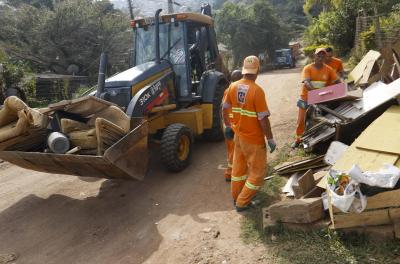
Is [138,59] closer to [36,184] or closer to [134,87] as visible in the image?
[134,87]

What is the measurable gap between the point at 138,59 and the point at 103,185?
8.06 ft

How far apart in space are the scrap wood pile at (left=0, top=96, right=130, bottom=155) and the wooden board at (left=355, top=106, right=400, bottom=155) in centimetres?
292

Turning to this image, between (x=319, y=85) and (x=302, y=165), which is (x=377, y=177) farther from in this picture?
(x=319, y=85)

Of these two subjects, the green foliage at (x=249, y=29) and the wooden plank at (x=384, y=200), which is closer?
the wooden plank at (x=384, y=200)

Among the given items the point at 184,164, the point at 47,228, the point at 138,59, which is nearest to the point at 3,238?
the point at 47,228

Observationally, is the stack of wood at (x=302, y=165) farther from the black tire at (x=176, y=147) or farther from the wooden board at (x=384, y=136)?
the black tire at (x=176, y=147)

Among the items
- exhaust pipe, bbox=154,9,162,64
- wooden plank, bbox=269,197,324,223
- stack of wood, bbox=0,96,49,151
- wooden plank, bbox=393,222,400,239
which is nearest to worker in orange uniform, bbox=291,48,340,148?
exhaust pipe, bbox=154,9,162,64

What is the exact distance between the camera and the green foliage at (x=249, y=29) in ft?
111

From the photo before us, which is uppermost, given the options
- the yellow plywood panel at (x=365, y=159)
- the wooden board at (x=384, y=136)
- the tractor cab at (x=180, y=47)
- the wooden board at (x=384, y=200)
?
the tractor cab at (x=180, y=47)

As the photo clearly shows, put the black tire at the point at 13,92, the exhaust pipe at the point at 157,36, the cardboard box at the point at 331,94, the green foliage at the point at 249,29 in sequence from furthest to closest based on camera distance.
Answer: the green foliage at the point at 249,29
the black tire at the point at 13,92
the exhaust pipe at the point at 157,36
the cardboard box at the point at 331,94

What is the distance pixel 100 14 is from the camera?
74.9 ft

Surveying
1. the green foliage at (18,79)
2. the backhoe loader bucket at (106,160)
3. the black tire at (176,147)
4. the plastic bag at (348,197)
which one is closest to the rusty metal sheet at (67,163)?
the backhoe loader bucket at (106,160)

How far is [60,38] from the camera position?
2067 cm

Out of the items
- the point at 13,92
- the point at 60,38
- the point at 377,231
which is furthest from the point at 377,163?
the point at 60,38
